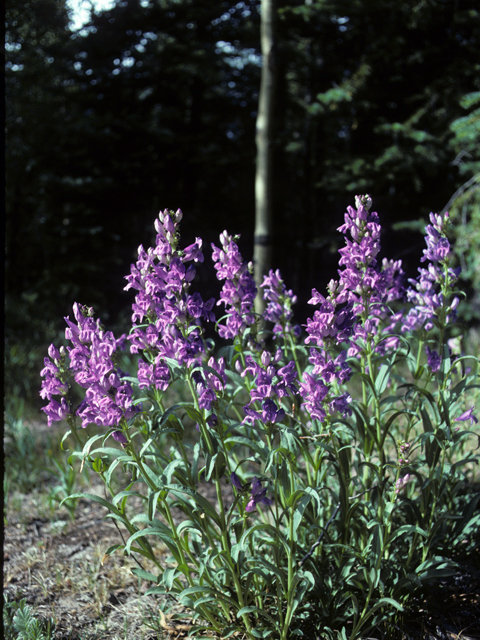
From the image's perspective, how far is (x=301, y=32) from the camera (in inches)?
307

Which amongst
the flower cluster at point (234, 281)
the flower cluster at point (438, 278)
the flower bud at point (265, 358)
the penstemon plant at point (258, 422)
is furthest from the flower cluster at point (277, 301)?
the flower cluster at point (438, 278)

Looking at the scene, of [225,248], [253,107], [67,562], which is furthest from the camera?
[253,107]

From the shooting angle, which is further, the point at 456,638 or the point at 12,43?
the point at 12,43

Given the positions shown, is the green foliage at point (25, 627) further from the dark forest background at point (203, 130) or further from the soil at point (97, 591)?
the dark forest background at point (203, 130)

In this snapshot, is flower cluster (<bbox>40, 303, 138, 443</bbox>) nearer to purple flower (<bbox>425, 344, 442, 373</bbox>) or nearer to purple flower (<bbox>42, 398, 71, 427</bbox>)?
purple flower (<bbox>42, 398, 71, 427</bbox>)

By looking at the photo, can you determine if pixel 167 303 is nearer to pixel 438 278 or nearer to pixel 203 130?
pixel 438 278

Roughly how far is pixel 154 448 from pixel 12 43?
7.36 m

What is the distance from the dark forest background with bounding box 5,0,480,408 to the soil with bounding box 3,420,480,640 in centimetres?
350

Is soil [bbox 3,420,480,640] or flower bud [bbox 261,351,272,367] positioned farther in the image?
soil [bbox 3,420,480,640]

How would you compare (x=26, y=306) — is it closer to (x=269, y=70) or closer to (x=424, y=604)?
(x=269, y=70)

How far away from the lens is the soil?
6.30 ft

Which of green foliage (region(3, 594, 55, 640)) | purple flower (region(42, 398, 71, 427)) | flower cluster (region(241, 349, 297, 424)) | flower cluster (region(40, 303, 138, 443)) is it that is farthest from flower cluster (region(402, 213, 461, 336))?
green foliage (region(3, 594, 55, 640))

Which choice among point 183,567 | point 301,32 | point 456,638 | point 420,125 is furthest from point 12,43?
point 456,638

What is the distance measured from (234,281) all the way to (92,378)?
0.54m
